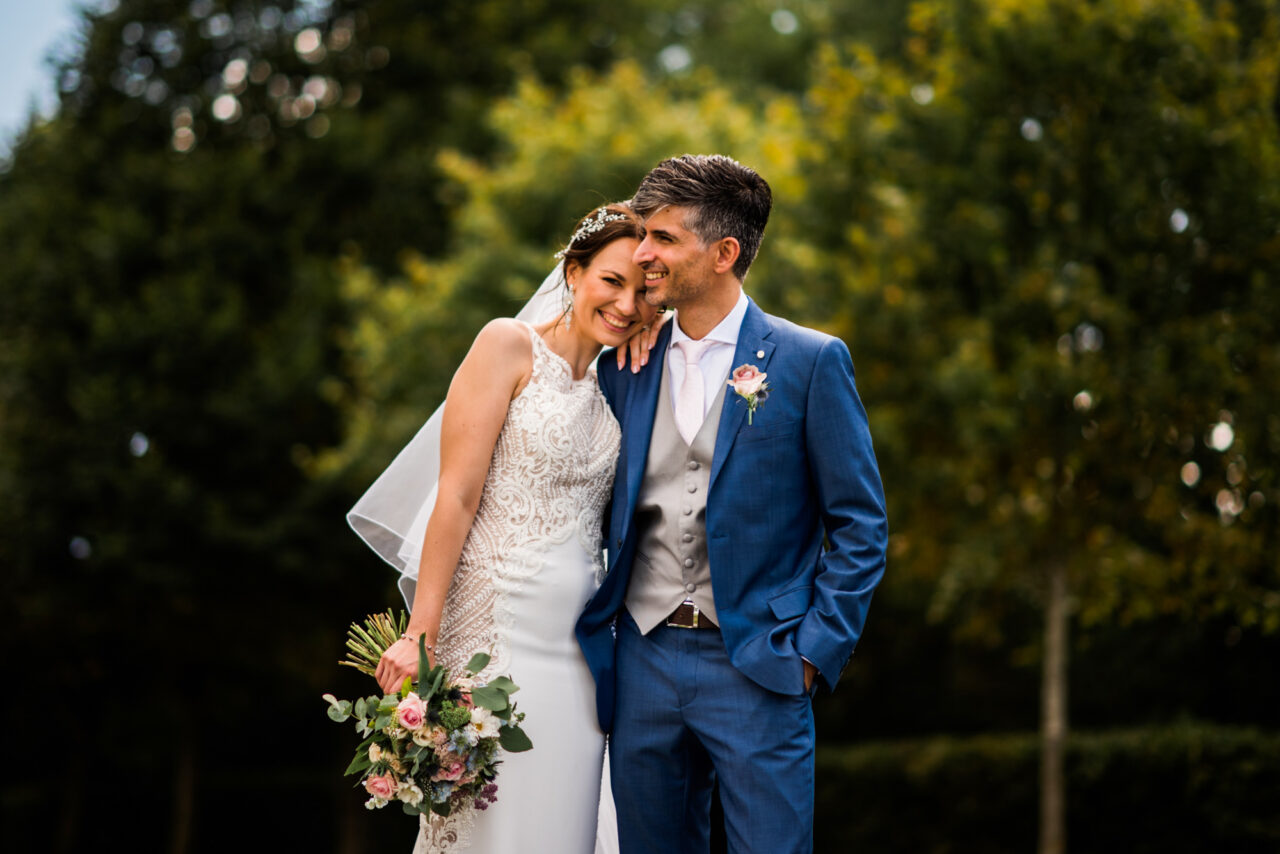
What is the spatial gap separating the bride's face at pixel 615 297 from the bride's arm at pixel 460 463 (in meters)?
0.24

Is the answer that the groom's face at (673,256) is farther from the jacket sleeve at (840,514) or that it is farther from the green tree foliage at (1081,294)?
the green tree foliage at (1081,294)

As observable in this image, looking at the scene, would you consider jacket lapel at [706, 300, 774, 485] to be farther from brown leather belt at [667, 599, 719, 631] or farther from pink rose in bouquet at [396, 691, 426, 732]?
pink rose in bouquet at [396, 691, 426, 732]

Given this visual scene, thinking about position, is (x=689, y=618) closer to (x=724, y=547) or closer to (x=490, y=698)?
(x=724, y=547)

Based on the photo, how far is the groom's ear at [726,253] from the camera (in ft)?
10.8

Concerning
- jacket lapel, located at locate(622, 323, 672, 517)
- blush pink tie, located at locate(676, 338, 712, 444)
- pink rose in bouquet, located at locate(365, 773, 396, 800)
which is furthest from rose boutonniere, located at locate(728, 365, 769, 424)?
pink rose in bouquet, located at locate(365, 773, 396, 800)

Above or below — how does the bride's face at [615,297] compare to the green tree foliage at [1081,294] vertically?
below

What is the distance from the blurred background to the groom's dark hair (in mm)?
3334

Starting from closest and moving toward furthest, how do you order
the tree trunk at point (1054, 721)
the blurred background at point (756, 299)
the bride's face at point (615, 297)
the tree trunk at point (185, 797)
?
the bride's face at point (615, 297) → the blurred background at point (756, 299) → the tree trunk at point (1054, 721) → the tree trunk at point (185, 797)

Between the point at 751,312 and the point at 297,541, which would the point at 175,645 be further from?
the point at 751,312

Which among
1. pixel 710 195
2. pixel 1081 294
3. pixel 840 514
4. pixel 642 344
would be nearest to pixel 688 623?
pixel 840 514

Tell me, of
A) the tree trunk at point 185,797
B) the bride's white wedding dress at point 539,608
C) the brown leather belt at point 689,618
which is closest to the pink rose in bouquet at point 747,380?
the bride's white wedding dress at point 539,608

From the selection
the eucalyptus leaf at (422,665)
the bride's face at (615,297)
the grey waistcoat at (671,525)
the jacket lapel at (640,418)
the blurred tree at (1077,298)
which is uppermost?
the blurred tree at (1077,298)

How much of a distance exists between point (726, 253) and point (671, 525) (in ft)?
2.56

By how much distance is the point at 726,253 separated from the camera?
3322 millimetres
